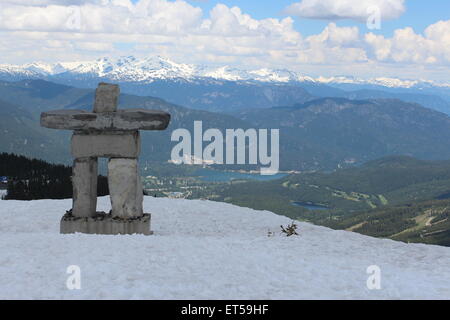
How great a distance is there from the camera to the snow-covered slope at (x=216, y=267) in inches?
545

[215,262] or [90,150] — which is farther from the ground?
[90,150]

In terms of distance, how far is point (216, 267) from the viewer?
1630 centimetres

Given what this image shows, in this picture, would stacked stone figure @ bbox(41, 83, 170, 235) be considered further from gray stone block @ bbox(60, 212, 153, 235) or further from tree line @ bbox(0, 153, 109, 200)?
tree line @ bbox(0, 153, 109, 200)

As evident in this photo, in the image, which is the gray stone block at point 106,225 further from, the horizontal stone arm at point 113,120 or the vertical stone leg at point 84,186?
the horizontal stone arm at point 113,120

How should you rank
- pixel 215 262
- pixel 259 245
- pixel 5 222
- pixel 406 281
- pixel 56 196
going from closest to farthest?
pixel 406 281
pixel 215 262
pixel 259 245
pixel 5 222
pixel 56 196

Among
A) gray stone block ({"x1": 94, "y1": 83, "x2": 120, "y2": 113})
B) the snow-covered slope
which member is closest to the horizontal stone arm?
gray stone block ({"x1": 94, "y1": 83, "x2": 120, "y2": 113})

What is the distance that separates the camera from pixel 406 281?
15.9 m

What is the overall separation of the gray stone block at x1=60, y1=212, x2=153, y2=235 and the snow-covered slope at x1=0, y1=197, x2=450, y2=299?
436 cm

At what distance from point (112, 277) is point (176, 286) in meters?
2.04

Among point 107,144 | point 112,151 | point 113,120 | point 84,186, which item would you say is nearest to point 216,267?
point 112,151

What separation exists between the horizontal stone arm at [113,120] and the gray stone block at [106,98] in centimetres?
47
